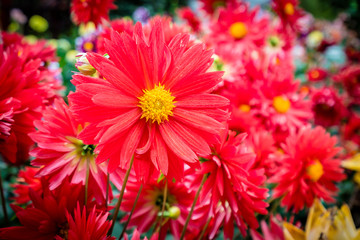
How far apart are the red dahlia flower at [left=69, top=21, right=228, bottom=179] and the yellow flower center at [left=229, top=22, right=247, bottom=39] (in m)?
0.79

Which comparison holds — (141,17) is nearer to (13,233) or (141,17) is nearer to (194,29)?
(194,29)

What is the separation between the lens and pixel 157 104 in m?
0.41

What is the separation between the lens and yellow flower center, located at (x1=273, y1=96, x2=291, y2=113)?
0.85 metres

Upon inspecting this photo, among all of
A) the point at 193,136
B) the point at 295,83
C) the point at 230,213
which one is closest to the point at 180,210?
the point at 230,213

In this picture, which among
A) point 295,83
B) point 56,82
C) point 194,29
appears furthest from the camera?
point 194,29

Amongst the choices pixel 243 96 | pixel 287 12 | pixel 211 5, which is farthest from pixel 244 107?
pixel 211 5

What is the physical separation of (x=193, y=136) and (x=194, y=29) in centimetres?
107

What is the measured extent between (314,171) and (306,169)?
0.06 ft

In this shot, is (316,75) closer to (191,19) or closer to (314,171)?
(191,19)

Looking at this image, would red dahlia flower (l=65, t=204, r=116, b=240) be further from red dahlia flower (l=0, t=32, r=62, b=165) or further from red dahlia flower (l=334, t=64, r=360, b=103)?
red dahlia flower (l=334, t=64, r=360, b=103)

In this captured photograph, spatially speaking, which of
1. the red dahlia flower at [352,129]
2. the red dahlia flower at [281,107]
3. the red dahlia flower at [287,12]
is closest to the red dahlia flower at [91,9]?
the red dahlia flower at [281,107]

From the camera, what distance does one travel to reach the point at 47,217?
43 cm

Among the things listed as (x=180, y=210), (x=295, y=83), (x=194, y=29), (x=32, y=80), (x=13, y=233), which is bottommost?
(x=13, y=233)

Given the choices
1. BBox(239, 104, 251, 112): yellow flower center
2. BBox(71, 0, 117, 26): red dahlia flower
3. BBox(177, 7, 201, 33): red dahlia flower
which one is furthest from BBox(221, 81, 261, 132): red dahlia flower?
BBox(177, 7, 201, 33): red dahlia flower
